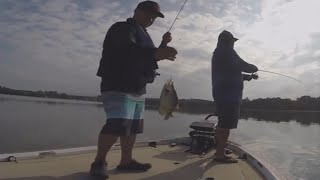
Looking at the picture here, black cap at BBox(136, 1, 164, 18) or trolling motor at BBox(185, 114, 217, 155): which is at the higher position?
black cap at BBox(136, 1, 164, 18)

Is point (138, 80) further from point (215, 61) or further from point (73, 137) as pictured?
point (73, 137)

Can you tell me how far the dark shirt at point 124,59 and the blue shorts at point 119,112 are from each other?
8 cm

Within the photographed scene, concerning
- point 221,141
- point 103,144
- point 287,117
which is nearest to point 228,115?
point 221,141

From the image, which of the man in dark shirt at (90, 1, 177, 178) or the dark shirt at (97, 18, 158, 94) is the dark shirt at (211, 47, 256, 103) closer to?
the man in dark shirt at (90, 1, 177, 178)

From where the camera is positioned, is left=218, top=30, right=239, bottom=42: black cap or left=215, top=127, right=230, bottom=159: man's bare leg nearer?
left=215, top=127, right=230, bottom=159: man's bare leg

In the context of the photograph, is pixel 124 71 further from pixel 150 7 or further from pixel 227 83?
pixel 227 83

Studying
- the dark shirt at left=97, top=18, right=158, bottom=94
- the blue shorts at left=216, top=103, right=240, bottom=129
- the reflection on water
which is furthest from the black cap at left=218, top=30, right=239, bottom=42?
the reflection on water

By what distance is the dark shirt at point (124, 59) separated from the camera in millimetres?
4203

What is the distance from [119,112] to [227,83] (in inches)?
94.8

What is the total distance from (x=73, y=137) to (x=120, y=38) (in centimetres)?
1839

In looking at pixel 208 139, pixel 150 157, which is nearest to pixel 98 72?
pixel 150 157

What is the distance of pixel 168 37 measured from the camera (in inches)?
173

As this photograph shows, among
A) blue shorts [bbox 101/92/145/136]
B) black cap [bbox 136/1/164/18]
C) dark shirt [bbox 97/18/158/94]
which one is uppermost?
black cap [bbox 136/1/164/18]

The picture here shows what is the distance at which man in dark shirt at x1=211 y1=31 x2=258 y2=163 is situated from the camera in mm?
6027
